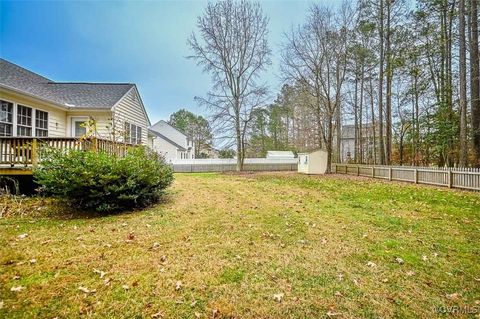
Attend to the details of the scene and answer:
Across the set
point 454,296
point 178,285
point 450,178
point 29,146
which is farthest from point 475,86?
point 29,146

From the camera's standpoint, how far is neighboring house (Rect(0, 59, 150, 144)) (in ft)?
30.0

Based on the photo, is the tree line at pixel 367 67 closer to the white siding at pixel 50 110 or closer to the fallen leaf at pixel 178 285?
the white siding at pixel 50 110

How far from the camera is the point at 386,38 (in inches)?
652

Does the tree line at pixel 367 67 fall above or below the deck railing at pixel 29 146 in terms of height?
above

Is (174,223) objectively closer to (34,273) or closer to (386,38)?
(34,273)

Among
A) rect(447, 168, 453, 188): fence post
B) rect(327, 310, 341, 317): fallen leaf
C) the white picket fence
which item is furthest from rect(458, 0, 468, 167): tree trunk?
rect(327, 310, 341, 317): fallen leaf

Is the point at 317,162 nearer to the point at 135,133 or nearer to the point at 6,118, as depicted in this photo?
the point at 135,133

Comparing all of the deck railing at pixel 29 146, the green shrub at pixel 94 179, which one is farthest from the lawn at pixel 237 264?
the deck railing at pixel 29 146

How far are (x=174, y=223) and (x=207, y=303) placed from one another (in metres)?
2.89

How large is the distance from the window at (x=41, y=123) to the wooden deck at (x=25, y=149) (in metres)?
2.97

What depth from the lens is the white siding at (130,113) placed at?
13094 mm

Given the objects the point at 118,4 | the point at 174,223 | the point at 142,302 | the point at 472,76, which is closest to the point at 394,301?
the point at 142,302

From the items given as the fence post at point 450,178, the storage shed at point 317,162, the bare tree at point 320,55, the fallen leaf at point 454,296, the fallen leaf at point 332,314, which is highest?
the bare tree at point 320,55

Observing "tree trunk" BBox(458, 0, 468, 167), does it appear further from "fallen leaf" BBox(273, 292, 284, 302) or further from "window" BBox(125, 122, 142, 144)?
"window" BBox(125, 122, 142, 144)
